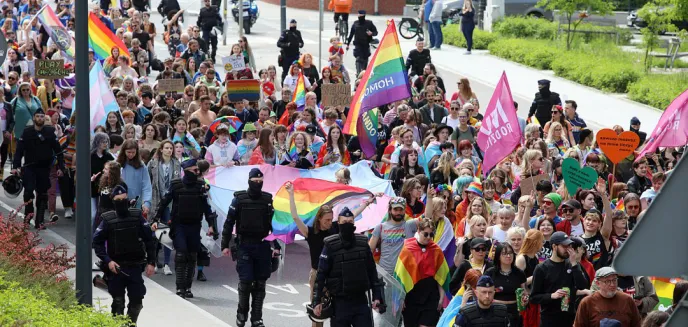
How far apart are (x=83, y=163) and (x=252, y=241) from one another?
244 centimetres

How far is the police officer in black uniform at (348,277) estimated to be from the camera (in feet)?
35.2

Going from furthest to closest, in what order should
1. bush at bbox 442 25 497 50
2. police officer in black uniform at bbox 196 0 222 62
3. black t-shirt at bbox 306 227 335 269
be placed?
bush at bbox 442 25 497 50
police officer in black uniform at bbox 196 0 222 62
black t-shirt at bbox 306 227 335 269

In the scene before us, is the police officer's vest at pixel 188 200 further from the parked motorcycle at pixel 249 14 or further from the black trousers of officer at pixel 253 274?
the parked motorcycle at pixel 249 14

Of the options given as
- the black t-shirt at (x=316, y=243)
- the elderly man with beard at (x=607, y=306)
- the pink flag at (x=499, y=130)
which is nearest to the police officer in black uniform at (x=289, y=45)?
the pink flag at (x=499, y=130)

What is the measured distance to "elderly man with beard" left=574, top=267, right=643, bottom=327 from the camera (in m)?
9.69

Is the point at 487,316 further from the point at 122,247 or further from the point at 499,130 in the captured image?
the point at 499,130

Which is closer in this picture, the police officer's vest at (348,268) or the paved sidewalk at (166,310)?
the police officer's vest at (348,268)

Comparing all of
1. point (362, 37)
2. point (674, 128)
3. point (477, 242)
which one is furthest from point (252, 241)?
point (362, 37)

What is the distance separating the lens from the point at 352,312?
10812 mm

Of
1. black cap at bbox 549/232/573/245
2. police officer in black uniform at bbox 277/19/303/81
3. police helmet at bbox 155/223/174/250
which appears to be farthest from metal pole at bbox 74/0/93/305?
police officer in black uniform at bbox 277/19/303/81

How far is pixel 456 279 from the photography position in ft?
35.5

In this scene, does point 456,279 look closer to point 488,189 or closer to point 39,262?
point 488,189

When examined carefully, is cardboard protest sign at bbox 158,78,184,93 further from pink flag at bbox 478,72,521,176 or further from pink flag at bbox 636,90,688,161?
pink flag at bbox 636,90,688,161

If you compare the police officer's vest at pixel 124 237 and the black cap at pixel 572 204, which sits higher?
the black cap at pixel 572 204
